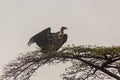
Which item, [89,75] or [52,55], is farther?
[89,75]

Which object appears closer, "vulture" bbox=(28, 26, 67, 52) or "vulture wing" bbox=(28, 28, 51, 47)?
"vulture" bbox=(28, 26, 67, 52)

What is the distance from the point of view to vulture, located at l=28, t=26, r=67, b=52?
1473 centimetres

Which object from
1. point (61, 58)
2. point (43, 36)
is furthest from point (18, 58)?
point (43, 36)

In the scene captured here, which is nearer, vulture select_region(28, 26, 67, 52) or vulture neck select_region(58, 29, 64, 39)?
vulture select_region(28, 26, 67, 52)

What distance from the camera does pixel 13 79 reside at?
43.7 feet

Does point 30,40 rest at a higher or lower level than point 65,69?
higher

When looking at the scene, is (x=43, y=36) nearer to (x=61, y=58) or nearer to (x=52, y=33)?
(x=52, y=33)

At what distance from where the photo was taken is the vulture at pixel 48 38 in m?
14.7

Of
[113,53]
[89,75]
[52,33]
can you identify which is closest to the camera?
[113,53]

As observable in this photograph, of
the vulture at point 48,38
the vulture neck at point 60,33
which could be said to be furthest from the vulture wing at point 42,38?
the vulture neck at point 60,33

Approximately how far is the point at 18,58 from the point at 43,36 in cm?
232

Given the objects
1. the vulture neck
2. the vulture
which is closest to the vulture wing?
the vulture

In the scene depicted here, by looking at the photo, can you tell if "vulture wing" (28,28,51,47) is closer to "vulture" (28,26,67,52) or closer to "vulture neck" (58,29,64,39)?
"vulture" (28,26,67,52)

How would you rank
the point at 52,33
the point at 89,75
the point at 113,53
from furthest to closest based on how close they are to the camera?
the point at 52,33, the point at 89,75, the point at 113,53
